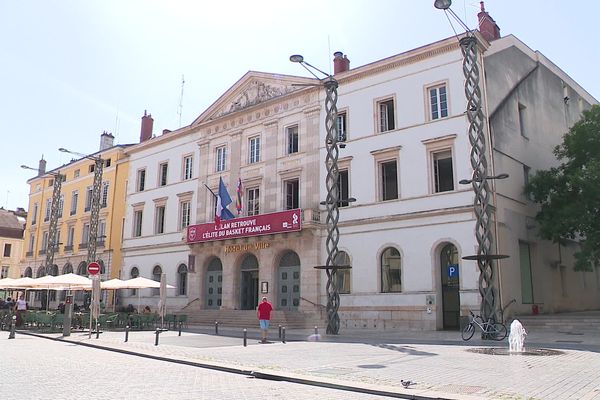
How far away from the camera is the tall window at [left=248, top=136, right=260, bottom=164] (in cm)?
3145

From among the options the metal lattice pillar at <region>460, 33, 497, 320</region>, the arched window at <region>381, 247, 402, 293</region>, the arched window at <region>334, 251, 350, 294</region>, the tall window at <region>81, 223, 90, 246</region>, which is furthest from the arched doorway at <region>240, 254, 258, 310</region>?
the tall window at <region>81, 223, 90, 246</region>

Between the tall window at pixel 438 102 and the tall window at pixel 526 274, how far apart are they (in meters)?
6.97

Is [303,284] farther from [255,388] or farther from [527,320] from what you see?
[255,388]

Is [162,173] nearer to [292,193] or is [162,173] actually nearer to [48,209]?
[292,193]

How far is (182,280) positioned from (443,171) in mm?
18231

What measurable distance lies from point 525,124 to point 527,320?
1024 centimetres

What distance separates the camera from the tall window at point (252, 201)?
30630 millimetres

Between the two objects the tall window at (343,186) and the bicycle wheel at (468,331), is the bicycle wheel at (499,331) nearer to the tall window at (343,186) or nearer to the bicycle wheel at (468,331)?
the bicycle wheel at (468,331)

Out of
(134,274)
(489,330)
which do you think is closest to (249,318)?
(489,330)

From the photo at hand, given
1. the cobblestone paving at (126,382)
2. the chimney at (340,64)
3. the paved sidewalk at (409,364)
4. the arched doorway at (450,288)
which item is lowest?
the cobblestone paving at (126,382)

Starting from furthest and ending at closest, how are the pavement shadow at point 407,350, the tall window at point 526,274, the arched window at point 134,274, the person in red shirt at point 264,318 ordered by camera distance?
the arched window at point 134,274 → the tall window at point 526,274 → the person in red shirt at point 264,318 → the pavement shadow at point 407,350

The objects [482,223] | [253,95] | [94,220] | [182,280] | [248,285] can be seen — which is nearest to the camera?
[482,223]

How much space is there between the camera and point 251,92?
3256 centimetres

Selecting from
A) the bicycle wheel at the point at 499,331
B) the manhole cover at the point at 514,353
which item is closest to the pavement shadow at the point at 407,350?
the manhole cover at the point at 514,353
